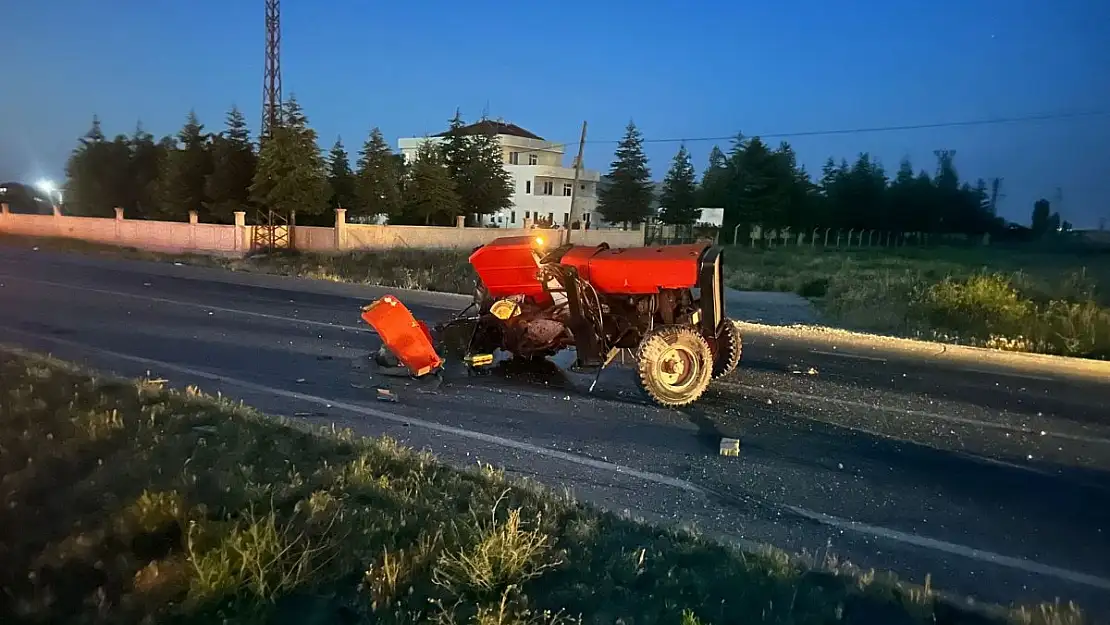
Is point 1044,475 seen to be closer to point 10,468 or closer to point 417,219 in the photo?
point 10,468

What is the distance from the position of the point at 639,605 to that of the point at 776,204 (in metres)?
60.7

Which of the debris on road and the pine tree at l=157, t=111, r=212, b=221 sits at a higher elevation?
the pine tree at l=157, t=111, r=212, b=221

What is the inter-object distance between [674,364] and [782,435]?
4.97 feet

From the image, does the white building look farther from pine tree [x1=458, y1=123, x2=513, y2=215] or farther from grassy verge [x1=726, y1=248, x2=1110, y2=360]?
grassy verge [x1=726, y1=248, x2=1110, y2=360]

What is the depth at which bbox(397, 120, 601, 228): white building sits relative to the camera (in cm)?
6481

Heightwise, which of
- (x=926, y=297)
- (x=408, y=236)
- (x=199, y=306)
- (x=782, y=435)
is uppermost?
(x=408, y=236)

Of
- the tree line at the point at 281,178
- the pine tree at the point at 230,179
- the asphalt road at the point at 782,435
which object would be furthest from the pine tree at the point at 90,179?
the asphalt road at the point at 782,435

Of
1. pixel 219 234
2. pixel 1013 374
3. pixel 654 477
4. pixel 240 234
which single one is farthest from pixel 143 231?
pixel 654 477

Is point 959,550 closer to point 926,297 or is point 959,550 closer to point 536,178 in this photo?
point 926,297

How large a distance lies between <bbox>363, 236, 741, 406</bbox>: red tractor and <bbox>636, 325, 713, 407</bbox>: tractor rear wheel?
1cm

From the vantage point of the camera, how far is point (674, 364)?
8.34 metres

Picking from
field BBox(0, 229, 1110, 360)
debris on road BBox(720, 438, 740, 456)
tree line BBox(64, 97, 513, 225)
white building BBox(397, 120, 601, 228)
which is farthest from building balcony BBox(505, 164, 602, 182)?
debris on road BBox(720, 438, 740, 456)

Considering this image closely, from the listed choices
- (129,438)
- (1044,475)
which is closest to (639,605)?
(129,438)

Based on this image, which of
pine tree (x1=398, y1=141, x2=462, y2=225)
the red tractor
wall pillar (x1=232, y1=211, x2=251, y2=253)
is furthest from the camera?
pine tree (x1=398, y1=141, x2=462, y2=225)
